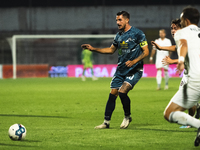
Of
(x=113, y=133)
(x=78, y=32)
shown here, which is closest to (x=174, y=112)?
(x=113, y=133)

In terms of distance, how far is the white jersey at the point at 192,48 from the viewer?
4.62 metres

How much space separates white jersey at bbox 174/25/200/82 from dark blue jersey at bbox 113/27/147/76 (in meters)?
2.09

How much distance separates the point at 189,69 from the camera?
4.73 metres

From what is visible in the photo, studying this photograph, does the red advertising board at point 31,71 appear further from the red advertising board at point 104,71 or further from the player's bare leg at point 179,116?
the player's bare leg at point 179,116

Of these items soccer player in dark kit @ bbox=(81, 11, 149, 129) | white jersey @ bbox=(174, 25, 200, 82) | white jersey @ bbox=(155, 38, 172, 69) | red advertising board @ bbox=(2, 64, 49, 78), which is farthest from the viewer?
red advertising board @ bbox=(2, 64, 49, 78)

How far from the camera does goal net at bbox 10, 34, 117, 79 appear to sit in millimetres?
29578

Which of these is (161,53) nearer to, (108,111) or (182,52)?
(108,111)

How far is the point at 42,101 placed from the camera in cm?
1154

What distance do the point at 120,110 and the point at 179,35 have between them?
198 inches

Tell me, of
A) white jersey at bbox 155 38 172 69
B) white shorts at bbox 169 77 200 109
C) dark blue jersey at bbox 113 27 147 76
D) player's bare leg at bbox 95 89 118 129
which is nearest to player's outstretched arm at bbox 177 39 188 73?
white shorts at bbox 169 77 200 109

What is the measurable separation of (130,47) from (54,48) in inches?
979

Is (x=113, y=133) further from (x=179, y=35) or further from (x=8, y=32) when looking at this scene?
(x=8, y=32)

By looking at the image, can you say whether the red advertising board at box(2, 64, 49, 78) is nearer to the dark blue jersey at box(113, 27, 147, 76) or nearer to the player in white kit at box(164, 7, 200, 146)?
the dark blue jersey at box(113, 27, 147, 76)

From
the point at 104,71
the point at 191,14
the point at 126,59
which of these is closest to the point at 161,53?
the point at 126,59
